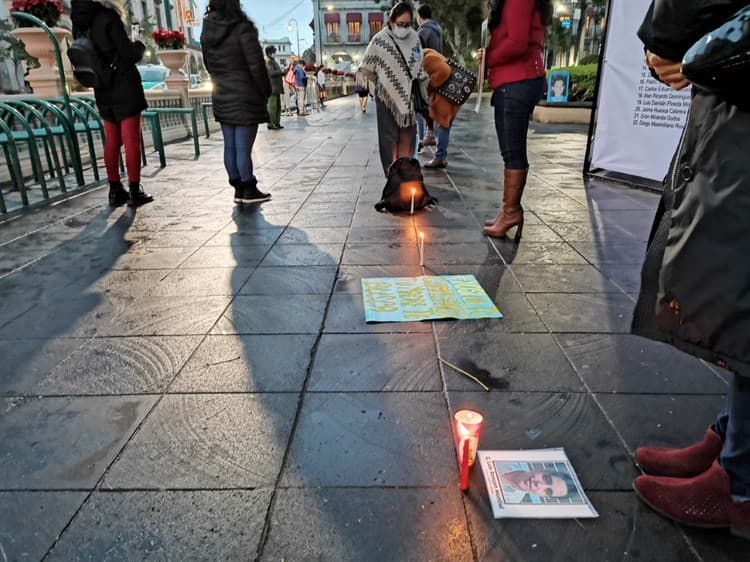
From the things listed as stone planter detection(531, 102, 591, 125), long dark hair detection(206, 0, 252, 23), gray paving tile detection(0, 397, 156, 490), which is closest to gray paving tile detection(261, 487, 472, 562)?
gray paving tile detection(0, 397, 156, 490)

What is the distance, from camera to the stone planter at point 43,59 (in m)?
7.61

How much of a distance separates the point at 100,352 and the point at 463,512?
78.1 inches

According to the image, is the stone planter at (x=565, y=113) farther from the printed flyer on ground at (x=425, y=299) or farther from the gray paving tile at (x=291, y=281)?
the gray paving tile at (x=291, y=281)

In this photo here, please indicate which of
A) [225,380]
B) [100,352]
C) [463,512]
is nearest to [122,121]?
[100,352]

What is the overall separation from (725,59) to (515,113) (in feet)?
9.91

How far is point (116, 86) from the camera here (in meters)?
5.24

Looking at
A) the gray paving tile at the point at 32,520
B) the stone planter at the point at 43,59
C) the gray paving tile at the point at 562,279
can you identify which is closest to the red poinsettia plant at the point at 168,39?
the stone planter at the point at 43,59

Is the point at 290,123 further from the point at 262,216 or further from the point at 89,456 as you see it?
the point at 89,456

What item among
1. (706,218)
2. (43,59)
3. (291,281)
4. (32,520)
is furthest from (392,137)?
(43,59)

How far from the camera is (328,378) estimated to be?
239cm

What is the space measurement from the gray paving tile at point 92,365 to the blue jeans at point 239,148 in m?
3.28

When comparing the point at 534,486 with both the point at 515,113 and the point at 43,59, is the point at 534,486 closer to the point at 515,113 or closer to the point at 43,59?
the point at 515,113

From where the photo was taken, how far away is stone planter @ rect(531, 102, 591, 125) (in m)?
14.7

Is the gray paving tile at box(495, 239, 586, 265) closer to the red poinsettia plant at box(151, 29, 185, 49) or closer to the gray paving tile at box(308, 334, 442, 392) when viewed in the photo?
the gray paving tile at box(308, 334, 442, 392)
